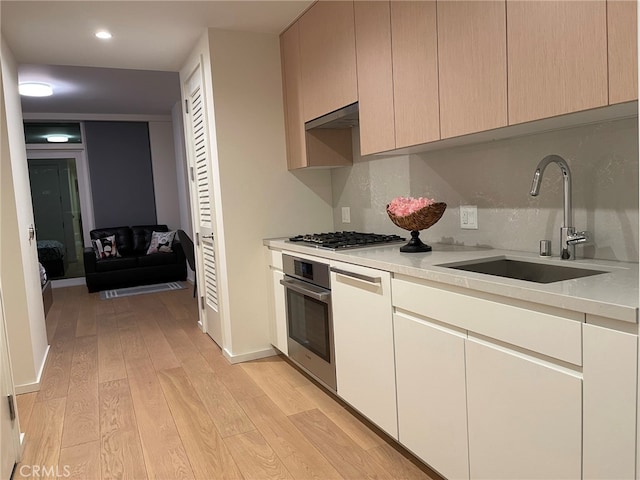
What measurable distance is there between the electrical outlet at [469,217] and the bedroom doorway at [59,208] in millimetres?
6495

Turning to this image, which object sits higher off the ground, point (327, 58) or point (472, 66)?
point (327, 58)

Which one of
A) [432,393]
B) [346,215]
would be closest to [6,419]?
[432,393]

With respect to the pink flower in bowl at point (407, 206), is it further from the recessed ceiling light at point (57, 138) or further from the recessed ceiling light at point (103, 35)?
the recessed ceiling light at point (57, 138)

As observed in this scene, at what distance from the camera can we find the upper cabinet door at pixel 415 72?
1.97m

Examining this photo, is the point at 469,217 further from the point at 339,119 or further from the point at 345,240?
the point at 339,119

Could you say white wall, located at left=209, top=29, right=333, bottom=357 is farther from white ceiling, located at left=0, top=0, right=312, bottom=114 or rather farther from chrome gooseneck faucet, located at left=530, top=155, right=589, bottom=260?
chrome gooseneck faucet, located at left=530, top=155, right=589, bottom=260

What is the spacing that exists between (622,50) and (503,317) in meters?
0.80

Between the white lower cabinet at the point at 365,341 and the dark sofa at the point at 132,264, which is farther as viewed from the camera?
the dark sofa at the point at 132,264

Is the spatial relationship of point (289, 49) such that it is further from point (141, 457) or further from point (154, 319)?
point (154, 319)

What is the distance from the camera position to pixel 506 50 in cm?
162

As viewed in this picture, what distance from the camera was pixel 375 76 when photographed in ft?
7.70

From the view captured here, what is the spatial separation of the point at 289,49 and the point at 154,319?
2932mm

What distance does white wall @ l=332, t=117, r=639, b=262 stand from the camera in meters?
1.69

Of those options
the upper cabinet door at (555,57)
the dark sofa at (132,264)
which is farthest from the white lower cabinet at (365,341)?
the dark sofa at (132,264)
